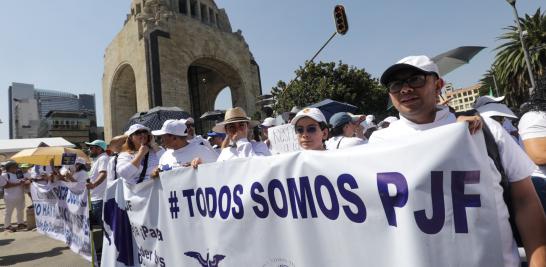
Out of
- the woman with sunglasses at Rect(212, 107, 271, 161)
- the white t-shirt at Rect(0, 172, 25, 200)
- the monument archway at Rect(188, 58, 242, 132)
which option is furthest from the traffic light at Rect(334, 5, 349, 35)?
the monument archway at Rect(188, 58, 242, 132)

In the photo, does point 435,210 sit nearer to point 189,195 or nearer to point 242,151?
point 189,195

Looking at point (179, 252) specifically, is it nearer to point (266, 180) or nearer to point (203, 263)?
point (203, 263)

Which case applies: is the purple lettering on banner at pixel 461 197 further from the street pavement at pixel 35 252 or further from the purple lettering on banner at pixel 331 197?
the street pavement at pixel 35 252

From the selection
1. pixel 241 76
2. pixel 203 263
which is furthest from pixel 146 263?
pixel 241 76

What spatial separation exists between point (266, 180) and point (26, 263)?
6049 mm

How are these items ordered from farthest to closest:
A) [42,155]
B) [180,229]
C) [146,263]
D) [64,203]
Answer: [42,155], [64,203], [146,263], [180,229]

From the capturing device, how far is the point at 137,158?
3910mm

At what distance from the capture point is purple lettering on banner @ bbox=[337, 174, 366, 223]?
1.89 meters

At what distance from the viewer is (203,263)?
109 inches

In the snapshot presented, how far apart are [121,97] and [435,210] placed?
2994 centimetres

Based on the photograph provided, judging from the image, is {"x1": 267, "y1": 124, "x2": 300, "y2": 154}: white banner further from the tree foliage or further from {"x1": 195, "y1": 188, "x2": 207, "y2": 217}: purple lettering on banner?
the tree foliage

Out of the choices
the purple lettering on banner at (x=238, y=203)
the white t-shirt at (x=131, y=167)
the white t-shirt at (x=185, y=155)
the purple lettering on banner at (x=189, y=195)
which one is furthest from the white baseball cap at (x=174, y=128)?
the purple lettering on banner at (x=238, y=203)

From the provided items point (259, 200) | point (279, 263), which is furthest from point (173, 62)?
point (279, 263)

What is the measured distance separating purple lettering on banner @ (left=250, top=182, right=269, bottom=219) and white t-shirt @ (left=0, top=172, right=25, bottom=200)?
1017cm
